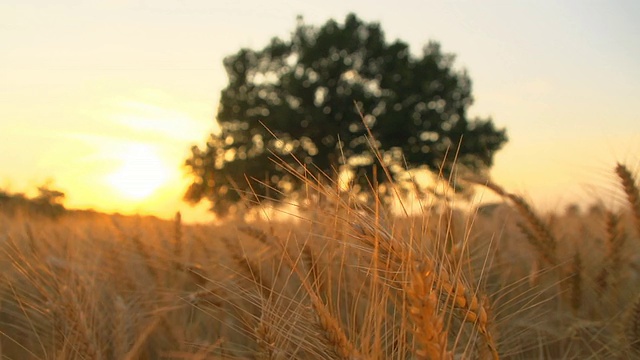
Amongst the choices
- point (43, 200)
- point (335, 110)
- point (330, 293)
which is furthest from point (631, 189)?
point (335, 110)

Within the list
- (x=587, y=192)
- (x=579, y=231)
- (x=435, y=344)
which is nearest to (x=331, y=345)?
(x=435, y=344)

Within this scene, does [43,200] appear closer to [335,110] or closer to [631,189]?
[631,189]

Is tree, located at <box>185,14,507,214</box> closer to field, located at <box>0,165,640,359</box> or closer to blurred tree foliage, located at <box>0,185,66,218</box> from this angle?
blurred tree foliage, located at <box>0,185,66,218</box>

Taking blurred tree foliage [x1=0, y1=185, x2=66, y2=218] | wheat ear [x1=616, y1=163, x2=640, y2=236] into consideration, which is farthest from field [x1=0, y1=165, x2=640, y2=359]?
blurred tree foliage [x1=0, y1=185, x2=66, y2=218]

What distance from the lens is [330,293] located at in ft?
3.26

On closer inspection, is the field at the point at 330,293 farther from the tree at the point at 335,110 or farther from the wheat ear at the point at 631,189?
the tree at the point at 335,110

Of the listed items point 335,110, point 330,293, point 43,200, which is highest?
point 335,110

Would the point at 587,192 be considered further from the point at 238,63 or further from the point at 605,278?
the point at 238,63

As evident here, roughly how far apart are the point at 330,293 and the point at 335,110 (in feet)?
64.4

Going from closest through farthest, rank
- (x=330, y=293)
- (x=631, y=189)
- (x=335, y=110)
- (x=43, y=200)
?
(x=330, y=293) < (x=631, y=189) < (x=43, y=200) < (x=335, y=110)

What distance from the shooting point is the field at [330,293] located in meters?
0.98

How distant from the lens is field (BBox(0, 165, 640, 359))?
0.98 meters

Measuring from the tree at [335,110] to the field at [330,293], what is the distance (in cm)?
1733

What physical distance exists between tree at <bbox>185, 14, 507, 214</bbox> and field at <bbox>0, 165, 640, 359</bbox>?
56.9 feet
